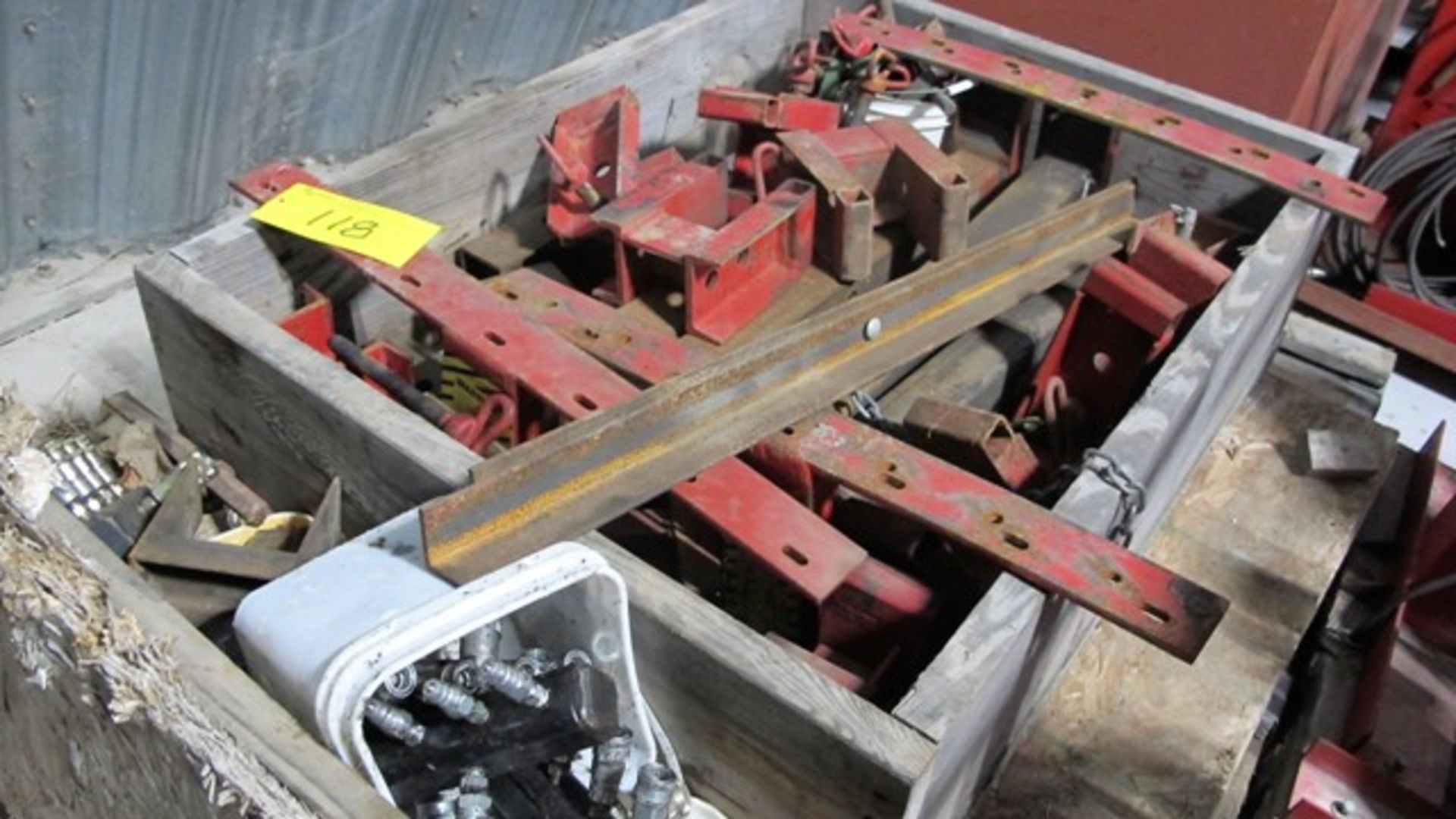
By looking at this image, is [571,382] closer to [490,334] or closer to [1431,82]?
[490,334]

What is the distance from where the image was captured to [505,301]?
1.76 m

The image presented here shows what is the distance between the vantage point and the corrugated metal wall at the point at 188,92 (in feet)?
7.00

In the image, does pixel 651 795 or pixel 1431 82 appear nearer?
pixel 651 795

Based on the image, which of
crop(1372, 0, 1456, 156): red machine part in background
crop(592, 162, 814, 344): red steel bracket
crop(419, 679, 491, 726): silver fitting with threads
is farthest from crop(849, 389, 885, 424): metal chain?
crop(1372, 0, 1456, 156): red machine part in background

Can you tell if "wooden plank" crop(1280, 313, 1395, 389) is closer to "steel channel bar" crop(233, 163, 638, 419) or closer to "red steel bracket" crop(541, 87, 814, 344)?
"red steel bracket" crop(541, 87, 814, 344)

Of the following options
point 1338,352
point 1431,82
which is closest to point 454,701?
point 1338,352

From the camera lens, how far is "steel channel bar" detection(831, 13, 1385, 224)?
2125 millimetres

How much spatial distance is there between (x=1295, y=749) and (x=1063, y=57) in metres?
1.35

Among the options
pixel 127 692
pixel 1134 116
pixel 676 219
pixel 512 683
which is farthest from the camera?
pixel 1134 116

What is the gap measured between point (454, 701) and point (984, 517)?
650mm

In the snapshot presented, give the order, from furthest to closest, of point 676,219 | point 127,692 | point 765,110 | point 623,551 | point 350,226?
point 765,110 < point 676,219 < point 350,226 < point 623,551 < point 127,692

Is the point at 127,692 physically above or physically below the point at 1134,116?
below

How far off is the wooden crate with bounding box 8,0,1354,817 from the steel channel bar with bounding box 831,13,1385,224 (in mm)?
64

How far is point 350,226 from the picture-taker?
1.75 meters
